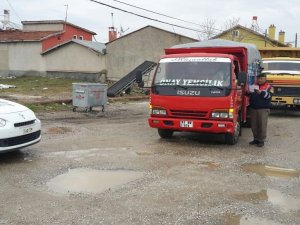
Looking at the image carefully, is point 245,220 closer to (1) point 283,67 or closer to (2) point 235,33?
(1) point 283,67

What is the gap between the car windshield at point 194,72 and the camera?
969 cm

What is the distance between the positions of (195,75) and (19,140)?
4.23m

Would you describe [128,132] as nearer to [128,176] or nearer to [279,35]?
[128,176]

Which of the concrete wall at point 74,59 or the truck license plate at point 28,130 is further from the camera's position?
the concrete wall at point 74,59

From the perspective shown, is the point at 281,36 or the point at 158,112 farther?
the point at 281,36

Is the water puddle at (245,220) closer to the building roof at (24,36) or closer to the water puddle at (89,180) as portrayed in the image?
the water puddle at (89,180)

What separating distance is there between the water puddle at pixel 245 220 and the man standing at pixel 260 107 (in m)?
4.97

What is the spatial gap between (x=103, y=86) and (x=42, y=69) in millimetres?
22663

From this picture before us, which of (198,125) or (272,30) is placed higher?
(272,30)

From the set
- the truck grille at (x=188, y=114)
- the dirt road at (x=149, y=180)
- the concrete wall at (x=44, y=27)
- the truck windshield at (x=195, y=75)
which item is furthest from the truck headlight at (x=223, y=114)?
the concrete wall at (x=44, y=27)

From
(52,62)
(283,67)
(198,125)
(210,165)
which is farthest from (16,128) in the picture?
(52,62)

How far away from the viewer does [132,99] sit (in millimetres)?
22766

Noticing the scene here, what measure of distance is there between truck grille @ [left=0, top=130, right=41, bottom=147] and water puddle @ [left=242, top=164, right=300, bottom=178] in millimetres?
4006

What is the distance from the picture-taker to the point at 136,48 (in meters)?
33.2
